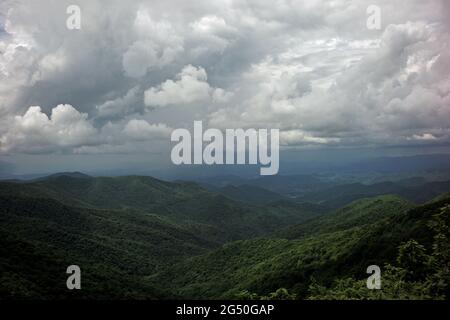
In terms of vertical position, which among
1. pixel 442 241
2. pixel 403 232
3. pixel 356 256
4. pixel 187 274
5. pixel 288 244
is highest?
pixel 442 241

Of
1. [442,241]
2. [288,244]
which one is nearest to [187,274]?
[288,244]
